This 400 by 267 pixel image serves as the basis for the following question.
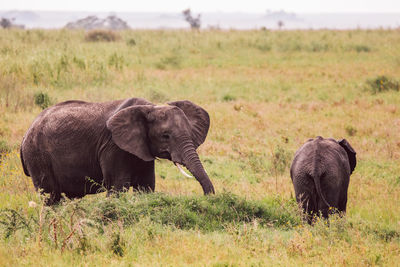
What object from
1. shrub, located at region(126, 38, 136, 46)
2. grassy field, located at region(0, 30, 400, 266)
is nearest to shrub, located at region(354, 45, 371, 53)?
grassy field, located at region(0, 30, 400, 266)

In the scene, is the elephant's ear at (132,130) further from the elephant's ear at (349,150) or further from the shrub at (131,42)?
the shrub at (131,42)

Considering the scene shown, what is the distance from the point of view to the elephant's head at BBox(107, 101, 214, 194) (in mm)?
7184

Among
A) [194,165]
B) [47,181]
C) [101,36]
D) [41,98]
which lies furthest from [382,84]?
[101,36]

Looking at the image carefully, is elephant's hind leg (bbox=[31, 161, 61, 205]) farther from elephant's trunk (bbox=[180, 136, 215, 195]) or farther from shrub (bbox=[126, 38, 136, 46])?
shrub (bbox=[126, 38, 136, 46])

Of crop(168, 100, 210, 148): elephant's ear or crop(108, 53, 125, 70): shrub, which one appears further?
crop(108, 53, 125, 70): shrub

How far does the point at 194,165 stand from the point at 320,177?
1820 mm

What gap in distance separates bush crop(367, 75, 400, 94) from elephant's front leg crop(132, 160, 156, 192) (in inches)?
530

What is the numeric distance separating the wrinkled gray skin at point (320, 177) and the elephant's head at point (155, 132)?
1.43 meters

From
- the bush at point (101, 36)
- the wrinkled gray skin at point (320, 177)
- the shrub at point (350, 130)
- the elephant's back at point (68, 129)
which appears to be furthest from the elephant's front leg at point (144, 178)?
the bush at point (101, 36)

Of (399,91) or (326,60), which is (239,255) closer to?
(399,91)

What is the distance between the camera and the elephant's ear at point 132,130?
7.24m

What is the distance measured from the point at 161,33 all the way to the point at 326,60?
15104 millimetres

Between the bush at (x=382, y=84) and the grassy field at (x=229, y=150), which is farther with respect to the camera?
the bush at (x=382, y=84)

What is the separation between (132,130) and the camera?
731 centimetres
